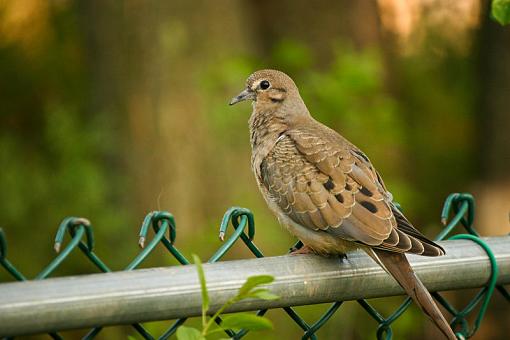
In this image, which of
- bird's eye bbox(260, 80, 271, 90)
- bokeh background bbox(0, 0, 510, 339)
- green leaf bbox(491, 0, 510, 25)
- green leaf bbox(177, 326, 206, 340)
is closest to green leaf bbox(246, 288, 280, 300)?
green leaf bbox(177, 326, 206, 340)

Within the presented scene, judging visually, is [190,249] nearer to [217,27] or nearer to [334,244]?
[217,27]

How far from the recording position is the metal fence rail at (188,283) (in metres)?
2.18

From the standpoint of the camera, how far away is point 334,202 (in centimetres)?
347

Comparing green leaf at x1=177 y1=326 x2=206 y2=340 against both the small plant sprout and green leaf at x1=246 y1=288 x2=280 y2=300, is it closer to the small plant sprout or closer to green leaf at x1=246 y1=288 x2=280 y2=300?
the small plant sprout

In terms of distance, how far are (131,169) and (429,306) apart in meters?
5.48

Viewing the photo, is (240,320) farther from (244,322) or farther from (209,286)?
(209,286)

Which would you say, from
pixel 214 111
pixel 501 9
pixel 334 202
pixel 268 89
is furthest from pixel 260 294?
pixel 214 111

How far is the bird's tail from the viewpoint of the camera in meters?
2.68

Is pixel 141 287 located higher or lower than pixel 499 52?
higher

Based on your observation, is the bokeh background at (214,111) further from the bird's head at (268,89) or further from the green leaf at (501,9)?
the green leaf at (501,9)

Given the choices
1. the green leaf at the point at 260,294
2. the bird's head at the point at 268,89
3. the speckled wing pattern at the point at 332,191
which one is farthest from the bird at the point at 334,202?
the green leaf at the point at 260,294

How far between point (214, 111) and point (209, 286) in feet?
17.8

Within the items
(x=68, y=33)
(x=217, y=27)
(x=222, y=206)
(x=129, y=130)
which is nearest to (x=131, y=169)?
(x=129, y=130)

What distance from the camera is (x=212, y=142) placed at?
8.13 m
